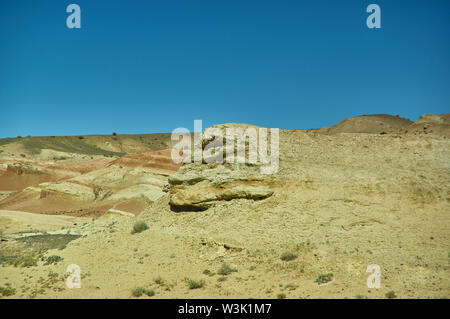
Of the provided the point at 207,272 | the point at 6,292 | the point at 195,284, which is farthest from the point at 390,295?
the point at 6,292

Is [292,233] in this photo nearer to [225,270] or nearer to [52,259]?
[225,270]

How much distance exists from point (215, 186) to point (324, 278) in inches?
249

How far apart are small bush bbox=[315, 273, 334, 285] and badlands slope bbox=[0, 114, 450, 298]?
118 mm

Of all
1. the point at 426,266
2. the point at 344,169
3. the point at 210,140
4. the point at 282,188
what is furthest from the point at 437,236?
the point at 210,140

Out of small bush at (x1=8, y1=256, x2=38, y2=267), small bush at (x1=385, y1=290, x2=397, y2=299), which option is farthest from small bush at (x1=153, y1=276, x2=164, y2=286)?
small bush at (x1=8, y1=256, x2=38, y2=267)

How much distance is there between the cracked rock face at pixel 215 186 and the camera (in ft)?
42.3

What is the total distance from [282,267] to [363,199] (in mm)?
4257

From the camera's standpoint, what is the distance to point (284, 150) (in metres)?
14.3

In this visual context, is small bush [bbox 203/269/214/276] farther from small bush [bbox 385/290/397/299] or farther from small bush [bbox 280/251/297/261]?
small bush [bbox 385/290/397/299]

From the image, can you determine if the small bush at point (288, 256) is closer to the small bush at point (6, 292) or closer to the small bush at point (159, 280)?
the small bush at point (159, 280)

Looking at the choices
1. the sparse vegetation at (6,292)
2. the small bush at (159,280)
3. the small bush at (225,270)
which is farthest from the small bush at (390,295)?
the sparse vegetation at (6,292)

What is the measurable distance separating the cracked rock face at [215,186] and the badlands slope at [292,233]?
0.04m

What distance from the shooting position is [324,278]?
8.05 metres
